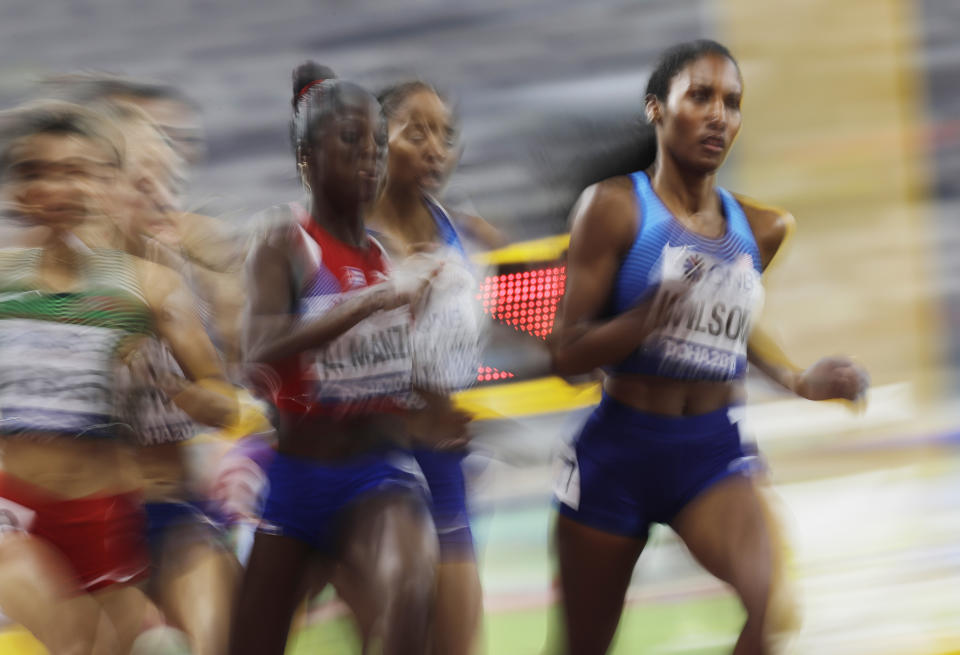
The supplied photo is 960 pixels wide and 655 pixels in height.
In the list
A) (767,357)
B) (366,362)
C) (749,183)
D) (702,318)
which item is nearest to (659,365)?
(702,318)

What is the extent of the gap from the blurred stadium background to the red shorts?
3.00 feet

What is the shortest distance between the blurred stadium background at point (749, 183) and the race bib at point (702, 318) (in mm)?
591

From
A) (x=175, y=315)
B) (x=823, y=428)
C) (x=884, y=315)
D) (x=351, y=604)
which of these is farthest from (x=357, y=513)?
(x=884, y=315)

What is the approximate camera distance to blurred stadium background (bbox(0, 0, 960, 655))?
4668mm

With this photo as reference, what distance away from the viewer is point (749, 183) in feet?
23.9

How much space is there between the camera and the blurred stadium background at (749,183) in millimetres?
4668

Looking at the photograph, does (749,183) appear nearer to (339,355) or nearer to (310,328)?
(339,355)

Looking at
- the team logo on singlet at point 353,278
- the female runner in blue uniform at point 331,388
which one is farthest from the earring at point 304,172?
the team logo on singlet at point 353,278

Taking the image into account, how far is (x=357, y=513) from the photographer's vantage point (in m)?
2.61

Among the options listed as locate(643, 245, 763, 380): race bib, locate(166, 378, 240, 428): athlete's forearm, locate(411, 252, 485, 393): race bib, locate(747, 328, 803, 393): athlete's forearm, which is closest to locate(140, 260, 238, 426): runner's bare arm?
locate(166, 378, 240, 428): athlete's forearm

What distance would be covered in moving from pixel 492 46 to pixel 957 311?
3.51m

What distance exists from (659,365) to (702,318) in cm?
13

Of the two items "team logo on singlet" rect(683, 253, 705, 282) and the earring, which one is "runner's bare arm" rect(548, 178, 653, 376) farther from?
the earring

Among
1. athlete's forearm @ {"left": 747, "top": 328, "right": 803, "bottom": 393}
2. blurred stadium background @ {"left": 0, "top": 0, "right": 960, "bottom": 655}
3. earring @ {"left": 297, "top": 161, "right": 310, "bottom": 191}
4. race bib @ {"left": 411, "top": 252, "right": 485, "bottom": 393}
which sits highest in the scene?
earring @ {"left": 297, "top": 161, "right": 310, "bottom": 191}
